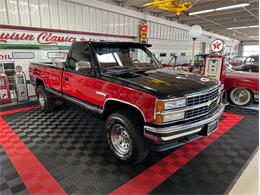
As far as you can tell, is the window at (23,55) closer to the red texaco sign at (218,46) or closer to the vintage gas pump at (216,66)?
the vintage gas pump at (216,66)

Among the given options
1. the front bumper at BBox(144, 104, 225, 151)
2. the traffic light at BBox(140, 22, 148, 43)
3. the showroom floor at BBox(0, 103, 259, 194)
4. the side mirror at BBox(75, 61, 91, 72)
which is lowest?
the showroom floor at BBox(0, 103, 259, 194)

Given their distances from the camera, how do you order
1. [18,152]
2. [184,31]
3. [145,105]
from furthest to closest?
[184,31] < [18,152] < [145,105]

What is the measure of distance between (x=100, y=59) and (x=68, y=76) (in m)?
0.96

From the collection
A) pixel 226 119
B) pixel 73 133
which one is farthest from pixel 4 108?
pixel 226 119

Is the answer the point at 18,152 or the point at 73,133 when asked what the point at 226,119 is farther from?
the point at 18,152

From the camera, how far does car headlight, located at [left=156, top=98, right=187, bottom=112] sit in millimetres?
2016

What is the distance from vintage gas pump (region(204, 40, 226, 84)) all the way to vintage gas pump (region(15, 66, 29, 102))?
6.04 meters

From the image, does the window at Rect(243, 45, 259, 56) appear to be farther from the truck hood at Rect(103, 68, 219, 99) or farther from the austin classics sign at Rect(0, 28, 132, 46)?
the truck hood at Rect(103, 68, 219, 99)

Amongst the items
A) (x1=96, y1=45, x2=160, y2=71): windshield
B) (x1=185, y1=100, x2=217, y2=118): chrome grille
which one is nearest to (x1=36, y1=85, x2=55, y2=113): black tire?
(x1=96, y1=45, x2=160, y2=71): windshield

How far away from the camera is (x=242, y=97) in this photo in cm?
568

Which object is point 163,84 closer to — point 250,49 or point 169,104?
point 169,104

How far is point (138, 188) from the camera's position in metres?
2.16

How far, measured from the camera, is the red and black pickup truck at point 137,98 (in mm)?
2096

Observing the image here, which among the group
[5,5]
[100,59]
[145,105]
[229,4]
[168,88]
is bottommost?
[145,105]
